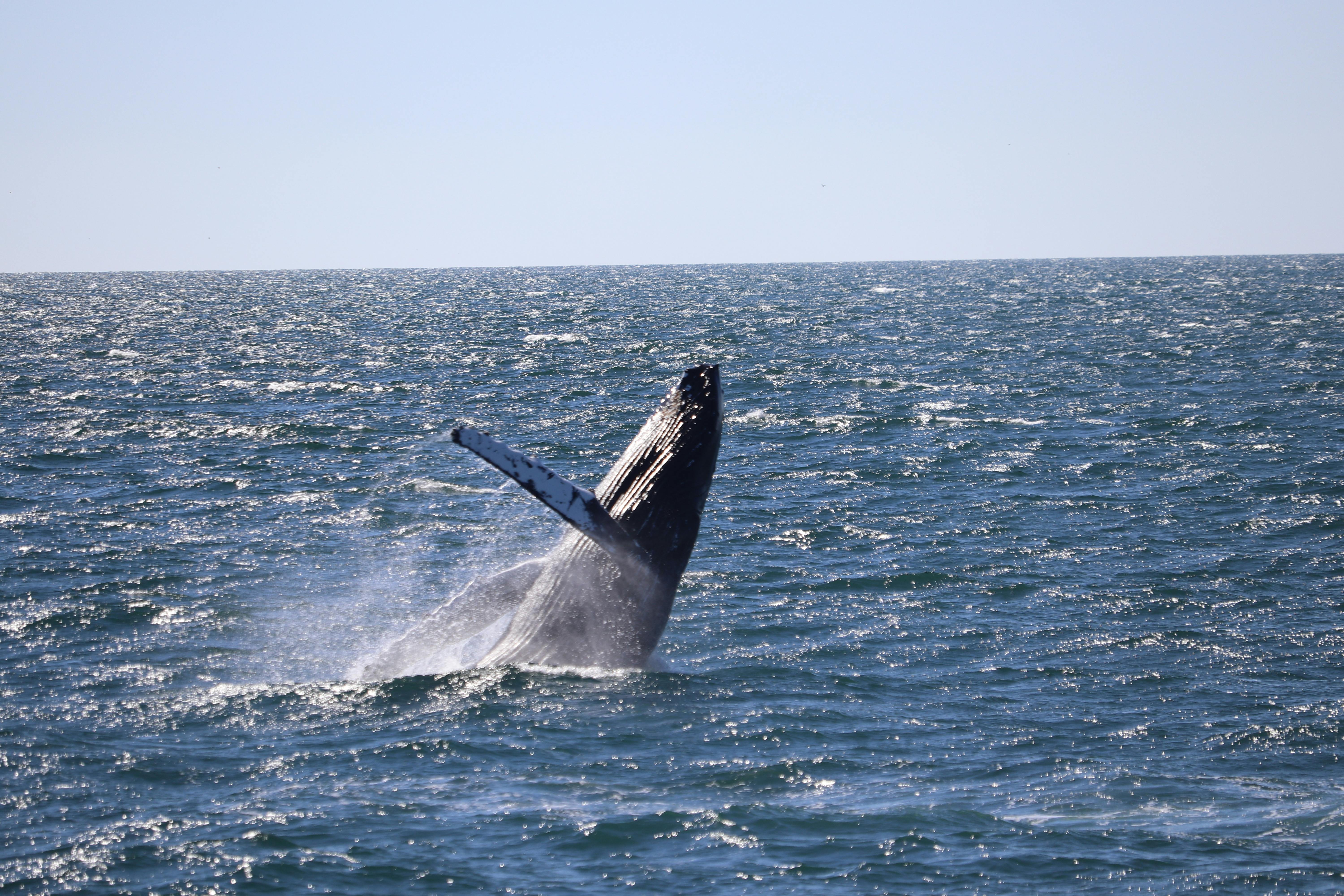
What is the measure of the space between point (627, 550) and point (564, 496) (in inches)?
50.3

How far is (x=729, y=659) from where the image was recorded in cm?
1419

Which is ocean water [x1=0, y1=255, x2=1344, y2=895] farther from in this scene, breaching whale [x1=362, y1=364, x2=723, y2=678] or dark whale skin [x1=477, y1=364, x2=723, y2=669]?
dark whale skin [x1=477, y1=364, x2=723, y2=669]

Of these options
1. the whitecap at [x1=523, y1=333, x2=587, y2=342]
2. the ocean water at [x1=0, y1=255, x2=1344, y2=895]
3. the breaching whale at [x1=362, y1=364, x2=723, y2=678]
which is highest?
the whitecap at [x1=523, y1=333, x2=587, y2=342]

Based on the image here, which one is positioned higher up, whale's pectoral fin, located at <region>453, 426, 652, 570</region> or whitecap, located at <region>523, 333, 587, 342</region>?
whitecap, located at <region>523, 333, 587, 342</region>

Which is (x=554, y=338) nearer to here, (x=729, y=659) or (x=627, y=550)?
(x=729, y=659)

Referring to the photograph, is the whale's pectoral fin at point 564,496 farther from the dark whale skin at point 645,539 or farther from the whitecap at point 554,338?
the whitecap at point 554,338

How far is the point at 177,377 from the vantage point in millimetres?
45031

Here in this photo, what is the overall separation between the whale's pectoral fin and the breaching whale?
13mm

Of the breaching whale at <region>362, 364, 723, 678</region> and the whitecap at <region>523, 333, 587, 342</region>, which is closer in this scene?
the breaching whale at <region>362, 364, 723, 678</region>

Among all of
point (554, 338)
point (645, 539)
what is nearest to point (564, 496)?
point (645, 539)

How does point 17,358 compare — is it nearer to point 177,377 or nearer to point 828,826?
point 177,377

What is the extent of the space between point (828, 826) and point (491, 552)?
1087 centimetres

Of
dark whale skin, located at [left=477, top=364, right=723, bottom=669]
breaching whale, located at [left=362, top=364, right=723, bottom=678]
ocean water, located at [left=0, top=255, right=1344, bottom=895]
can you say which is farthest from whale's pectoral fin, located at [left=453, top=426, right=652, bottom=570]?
ocean water, located at [left=0, top=255, right=1344, bottom=895]

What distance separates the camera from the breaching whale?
11.4m
